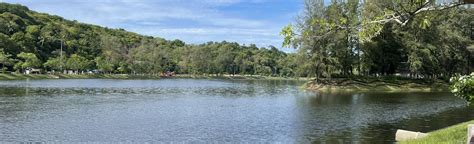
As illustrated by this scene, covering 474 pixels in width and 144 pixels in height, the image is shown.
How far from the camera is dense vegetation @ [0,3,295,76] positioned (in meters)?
135

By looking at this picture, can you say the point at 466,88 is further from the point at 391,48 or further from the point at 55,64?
the point at 55,64

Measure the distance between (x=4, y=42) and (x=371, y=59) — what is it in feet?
330

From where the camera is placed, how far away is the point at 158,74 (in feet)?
571

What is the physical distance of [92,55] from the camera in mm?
168500

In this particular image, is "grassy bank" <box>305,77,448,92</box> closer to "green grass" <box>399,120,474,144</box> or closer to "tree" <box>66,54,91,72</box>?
"green grass" <box>399,120,474,144</box>

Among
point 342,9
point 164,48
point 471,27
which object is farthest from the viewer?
point 164,48

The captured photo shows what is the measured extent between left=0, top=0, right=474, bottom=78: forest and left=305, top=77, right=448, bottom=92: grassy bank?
2.18m

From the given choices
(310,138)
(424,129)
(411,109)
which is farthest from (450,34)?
(310,138)

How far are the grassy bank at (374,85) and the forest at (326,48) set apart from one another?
2180 mm

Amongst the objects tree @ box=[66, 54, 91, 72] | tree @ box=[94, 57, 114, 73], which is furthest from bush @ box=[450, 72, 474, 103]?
tree @ box=[94, 57, 114, 73]

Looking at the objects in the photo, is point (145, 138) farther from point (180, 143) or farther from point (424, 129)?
point (424, 129)

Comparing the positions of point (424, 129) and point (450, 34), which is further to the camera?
point (450, 34)

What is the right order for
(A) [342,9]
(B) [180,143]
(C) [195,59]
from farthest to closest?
(C) [195,59] < (A) [342,9] < (B) [180,143]

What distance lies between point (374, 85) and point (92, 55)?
119419 mm
